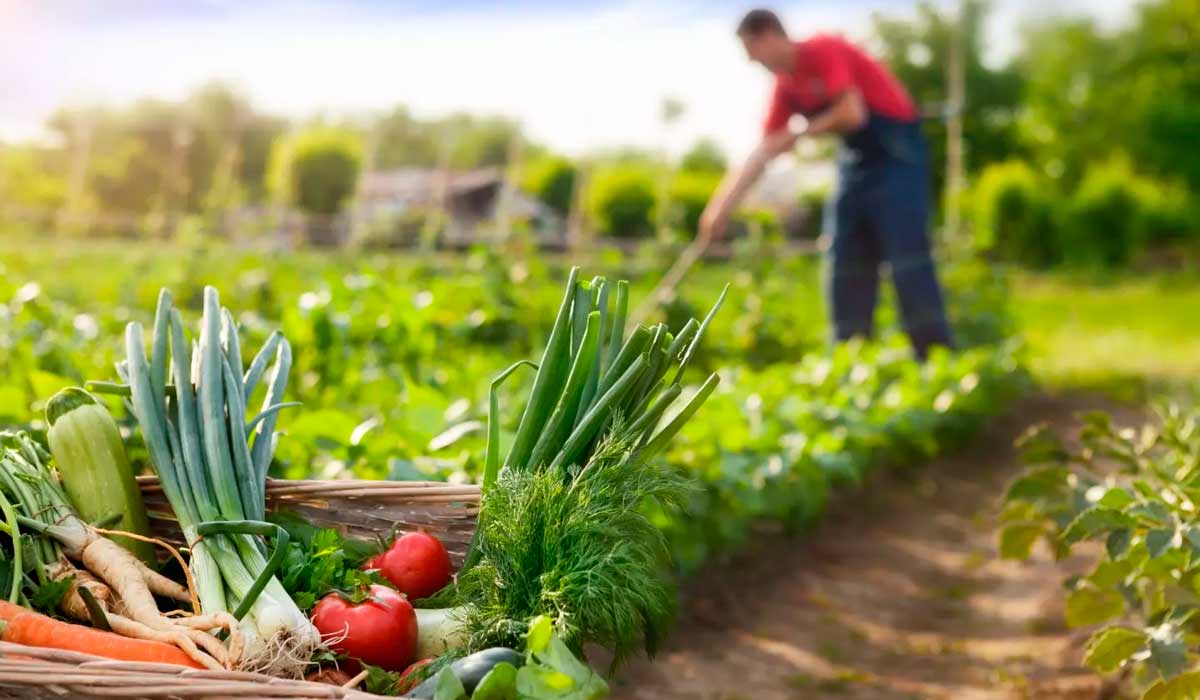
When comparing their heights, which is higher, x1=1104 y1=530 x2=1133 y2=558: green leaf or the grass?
x1=1104 y1=530 x2=1133 y2=558: green leaf

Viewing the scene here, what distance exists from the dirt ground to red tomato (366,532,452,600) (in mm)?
1103

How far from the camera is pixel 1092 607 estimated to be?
2193mm

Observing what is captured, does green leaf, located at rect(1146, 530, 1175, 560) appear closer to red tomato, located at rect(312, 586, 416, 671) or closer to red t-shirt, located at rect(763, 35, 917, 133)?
red tomato, located at rect(312, 586, 416, 671)

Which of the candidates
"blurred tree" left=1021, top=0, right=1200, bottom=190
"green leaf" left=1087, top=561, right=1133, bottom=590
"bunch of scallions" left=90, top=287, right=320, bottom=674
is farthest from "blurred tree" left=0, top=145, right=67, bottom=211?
"blurred tree" left=1021, top=0, right=1200, bottom=190

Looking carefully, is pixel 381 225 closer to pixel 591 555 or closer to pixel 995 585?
pixel 995 585

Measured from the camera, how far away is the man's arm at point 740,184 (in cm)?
531

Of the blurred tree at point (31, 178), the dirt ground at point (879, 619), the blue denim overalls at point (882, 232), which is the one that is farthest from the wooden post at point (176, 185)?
the dirt ground at point (879, 619)

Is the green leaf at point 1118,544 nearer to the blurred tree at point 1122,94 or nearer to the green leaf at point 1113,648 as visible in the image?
the green leaf at point 1113,648

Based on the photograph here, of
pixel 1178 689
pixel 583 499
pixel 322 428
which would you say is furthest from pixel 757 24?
pixel 583 499

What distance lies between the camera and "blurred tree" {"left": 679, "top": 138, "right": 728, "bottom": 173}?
107 feet

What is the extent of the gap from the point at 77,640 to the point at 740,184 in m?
4.13


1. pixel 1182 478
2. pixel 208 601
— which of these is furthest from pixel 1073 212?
pixel 208 601

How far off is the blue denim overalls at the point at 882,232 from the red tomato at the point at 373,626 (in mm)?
4483

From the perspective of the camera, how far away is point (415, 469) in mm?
2350
